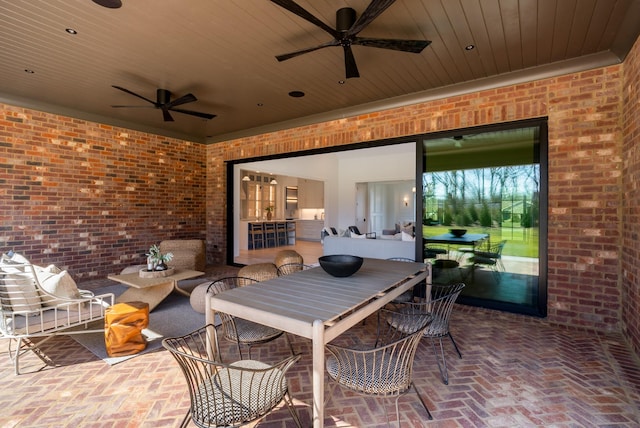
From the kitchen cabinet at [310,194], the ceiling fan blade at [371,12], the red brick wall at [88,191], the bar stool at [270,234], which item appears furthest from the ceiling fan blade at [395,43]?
the kitchen cabinet at [310,194]

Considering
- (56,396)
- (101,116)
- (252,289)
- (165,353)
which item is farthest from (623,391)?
(101,116)

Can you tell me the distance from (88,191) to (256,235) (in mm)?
4935

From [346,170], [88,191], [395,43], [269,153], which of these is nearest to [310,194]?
[346,170]

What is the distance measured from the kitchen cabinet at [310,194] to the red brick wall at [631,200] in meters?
10.2

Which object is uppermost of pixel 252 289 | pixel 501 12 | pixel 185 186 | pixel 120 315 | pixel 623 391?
pixel 501 12

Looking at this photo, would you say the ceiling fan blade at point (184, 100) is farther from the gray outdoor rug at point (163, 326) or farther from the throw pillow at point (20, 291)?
the gray outdoor rug at point (163, 326)

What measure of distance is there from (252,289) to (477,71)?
3655 millimetres

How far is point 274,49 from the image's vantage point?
333 centimetres

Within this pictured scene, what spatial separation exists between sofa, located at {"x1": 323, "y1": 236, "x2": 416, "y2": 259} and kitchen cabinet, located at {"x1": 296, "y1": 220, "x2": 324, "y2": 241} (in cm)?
574

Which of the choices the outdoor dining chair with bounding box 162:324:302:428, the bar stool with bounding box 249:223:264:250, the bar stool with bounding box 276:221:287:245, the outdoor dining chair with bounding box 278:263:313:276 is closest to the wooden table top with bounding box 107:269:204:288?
the outdoor dining chair with bounding box 278:263:313:276

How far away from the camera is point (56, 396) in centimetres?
219

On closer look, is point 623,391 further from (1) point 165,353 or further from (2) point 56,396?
(2) point 56,396

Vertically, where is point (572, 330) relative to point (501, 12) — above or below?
below

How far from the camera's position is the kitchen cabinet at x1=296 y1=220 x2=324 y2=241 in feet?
40.4
